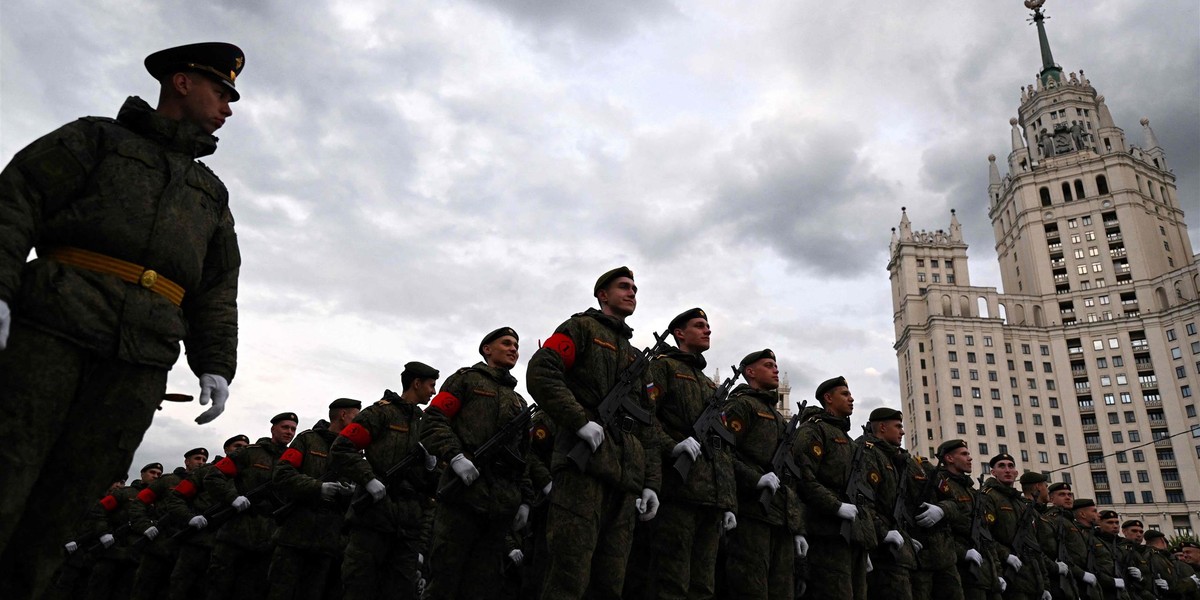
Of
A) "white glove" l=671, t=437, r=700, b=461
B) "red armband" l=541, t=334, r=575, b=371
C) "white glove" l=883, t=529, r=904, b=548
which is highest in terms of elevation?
"red armband" l=541, t=334, r=575, b=371

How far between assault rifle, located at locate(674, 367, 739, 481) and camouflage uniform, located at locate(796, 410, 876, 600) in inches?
50.5

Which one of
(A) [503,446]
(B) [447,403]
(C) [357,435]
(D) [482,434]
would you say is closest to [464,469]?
(A) [503,446]

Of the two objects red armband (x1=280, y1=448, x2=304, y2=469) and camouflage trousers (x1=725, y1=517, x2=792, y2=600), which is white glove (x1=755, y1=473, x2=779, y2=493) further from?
red armband (x1=280, y1=448, x2=304, y2=469)

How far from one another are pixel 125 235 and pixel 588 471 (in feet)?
10.1

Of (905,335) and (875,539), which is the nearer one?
(875,539)

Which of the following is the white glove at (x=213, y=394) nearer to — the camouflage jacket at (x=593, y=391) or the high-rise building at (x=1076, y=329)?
the camouflage jacket at (x=593, y=391)

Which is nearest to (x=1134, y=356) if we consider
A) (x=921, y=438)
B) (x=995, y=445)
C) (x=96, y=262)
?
(x=995, y=445)

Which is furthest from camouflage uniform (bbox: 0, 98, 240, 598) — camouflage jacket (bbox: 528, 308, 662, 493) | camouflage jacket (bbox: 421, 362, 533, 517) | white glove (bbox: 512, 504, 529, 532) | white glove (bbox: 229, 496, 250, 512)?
white glove (bbox: 229, 496, 250, 512)

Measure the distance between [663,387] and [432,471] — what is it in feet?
8.39

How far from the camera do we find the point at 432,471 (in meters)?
6.92

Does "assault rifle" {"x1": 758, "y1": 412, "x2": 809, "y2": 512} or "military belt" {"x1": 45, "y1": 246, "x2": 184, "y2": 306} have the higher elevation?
"assault rifle" {"x1": 758, "y1": 412, "x2": 809, "y2": 512}

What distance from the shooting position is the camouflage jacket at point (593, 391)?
498 cm

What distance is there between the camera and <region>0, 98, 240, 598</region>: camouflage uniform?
2.89m

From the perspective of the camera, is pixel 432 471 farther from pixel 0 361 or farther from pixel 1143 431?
pixel 1143 431
